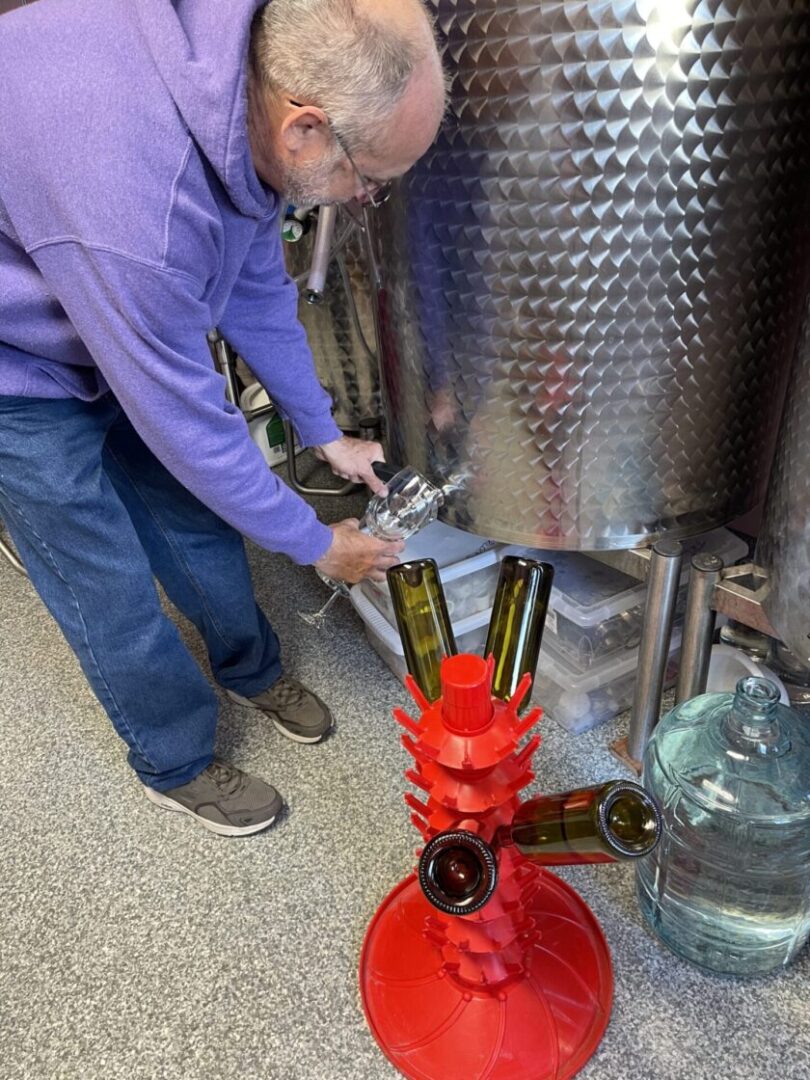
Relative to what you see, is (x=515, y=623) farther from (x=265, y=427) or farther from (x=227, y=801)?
(x=265, y=427)

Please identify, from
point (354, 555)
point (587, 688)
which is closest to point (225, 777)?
point (354, 555)

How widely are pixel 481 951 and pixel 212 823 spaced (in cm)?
47

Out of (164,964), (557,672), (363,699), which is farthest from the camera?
(363,699)

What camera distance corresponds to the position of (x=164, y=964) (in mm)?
984

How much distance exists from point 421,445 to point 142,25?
22.6 inches

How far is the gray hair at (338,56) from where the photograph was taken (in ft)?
2.12

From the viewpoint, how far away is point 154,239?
2.25 ft

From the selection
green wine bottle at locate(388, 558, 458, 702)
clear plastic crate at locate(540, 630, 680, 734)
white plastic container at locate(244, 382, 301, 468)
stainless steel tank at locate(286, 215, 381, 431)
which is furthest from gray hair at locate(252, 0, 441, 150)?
white plastic container at locate(244, 382, 301, 468)

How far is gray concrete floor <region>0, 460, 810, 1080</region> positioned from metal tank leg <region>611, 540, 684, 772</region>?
0.23ft

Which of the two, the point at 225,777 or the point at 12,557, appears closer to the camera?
the point at 225,777

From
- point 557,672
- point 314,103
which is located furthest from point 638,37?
point 557,672

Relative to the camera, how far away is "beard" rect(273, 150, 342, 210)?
2.39 feet

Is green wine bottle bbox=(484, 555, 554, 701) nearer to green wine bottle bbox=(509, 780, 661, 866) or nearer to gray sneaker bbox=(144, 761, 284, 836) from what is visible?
green wine bottle bbox=(509, 780, 661, 866)

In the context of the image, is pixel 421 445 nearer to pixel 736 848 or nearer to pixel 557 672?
pixel 557 672
